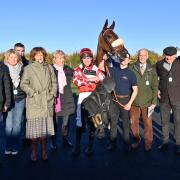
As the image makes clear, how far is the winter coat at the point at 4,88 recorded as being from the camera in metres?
6.12

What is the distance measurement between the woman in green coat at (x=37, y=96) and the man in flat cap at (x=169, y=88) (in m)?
2.23

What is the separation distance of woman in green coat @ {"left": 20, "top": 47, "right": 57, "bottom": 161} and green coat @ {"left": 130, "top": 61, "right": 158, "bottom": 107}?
177cm

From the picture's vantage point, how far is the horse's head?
6.46 metres

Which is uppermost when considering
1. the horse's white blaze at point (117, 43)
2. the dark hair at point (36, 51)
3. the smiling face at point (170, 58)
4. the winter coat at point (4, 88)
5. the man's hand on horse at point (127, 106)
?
the horse's white blaze at point (117, 43)

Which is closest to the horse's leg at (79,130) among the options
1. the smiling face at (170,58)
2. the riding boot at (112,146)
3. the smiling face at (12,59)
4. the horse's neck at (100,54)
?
the riding boot at (112,146)

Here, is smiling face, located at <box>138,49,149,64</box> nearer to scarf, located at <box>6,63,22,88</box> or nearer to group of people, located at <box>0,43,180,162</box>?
group of people, located at <box>0,43,180,162</box>

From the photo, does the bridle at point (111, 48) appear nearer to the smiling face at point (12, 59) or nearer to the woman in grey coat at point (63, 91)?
the woman in grey coat at point (63, 91)

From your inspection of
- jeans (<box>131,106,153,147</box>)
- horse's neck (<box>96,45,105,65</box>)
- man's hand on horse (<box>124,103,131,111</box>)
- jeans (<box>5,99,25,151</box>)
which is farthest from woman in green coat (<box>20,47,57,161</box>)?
jeans (<box>131,106,153,147</box>)

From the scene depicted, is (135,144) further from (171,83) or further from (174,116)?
(171,83)

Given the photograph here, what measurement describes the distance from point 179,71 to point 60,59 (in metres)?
2.30

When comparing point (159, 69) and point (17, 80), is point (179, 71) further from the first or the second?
point (17, 80)

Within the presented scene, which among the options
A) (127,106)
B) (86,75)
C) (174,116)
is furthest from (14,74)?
(174,116)

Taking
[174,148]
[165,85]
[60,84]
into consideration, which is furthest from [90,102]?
[174,148]

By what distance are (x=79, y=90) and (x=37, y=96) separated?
81cm
